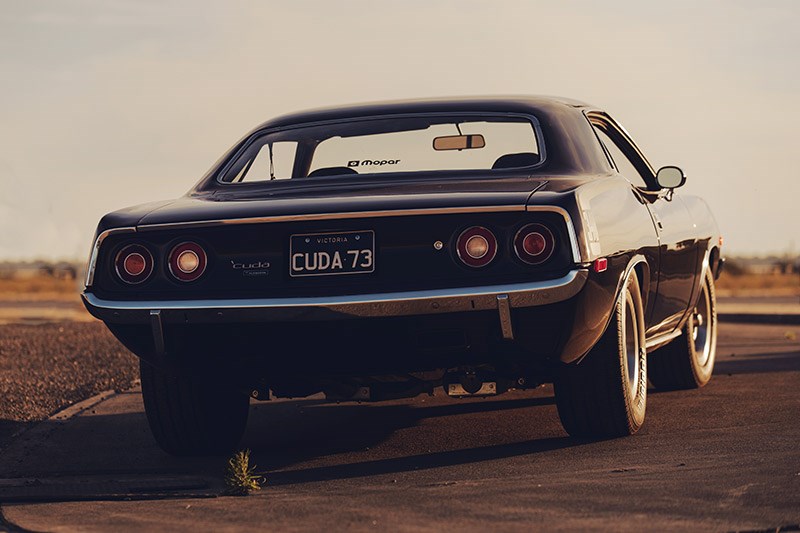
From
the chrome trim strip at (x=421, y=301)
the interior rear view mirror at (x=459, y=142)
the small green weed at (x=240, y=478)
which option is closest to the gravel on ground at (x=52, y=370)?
the small green weed at (x=240, y=478)

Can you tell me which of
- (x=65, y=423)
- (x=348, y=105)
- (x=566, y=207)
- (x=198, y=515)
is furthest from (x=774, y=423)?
(x=65, y=423)

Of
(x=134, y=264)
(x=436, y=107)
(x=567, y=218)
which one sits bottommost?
(x=134, y=264)

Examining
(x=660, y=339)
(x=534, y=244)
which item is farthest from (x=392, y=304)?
(x=660, y=339)

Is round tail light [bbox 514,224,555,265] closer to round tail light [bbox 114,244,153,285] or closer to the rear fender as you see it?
the rear fender

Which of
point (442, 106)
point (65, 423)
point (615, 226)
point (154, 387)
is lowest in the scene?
point (65, 423)

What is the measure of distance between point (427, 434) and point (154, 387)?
149 centimetres

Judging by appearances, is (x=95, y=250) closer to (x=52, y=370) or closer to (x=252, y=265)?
(x=252, y=265)

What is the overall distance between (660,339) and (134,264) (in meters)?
3.17

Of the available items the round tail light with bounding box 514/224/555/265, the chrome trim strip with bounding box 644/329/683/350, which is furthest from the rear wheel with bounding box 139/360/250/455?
the chrome trim strip with bounding box 644/329/683/350

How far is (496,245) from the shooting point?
6070mm

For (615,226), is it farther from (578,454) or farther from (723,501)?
(723,501)

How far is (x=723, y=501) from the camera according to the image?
16.9 ft

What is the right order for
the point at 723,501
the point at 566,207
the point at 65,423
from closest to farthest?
the point at 723,501
the point at 566,207
the point at 65,423

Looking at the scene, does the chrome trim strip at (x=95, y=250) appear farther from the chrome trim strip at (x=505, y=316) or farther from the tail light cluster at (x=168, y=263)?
the chrome trim strip at (x=505, y=316)
